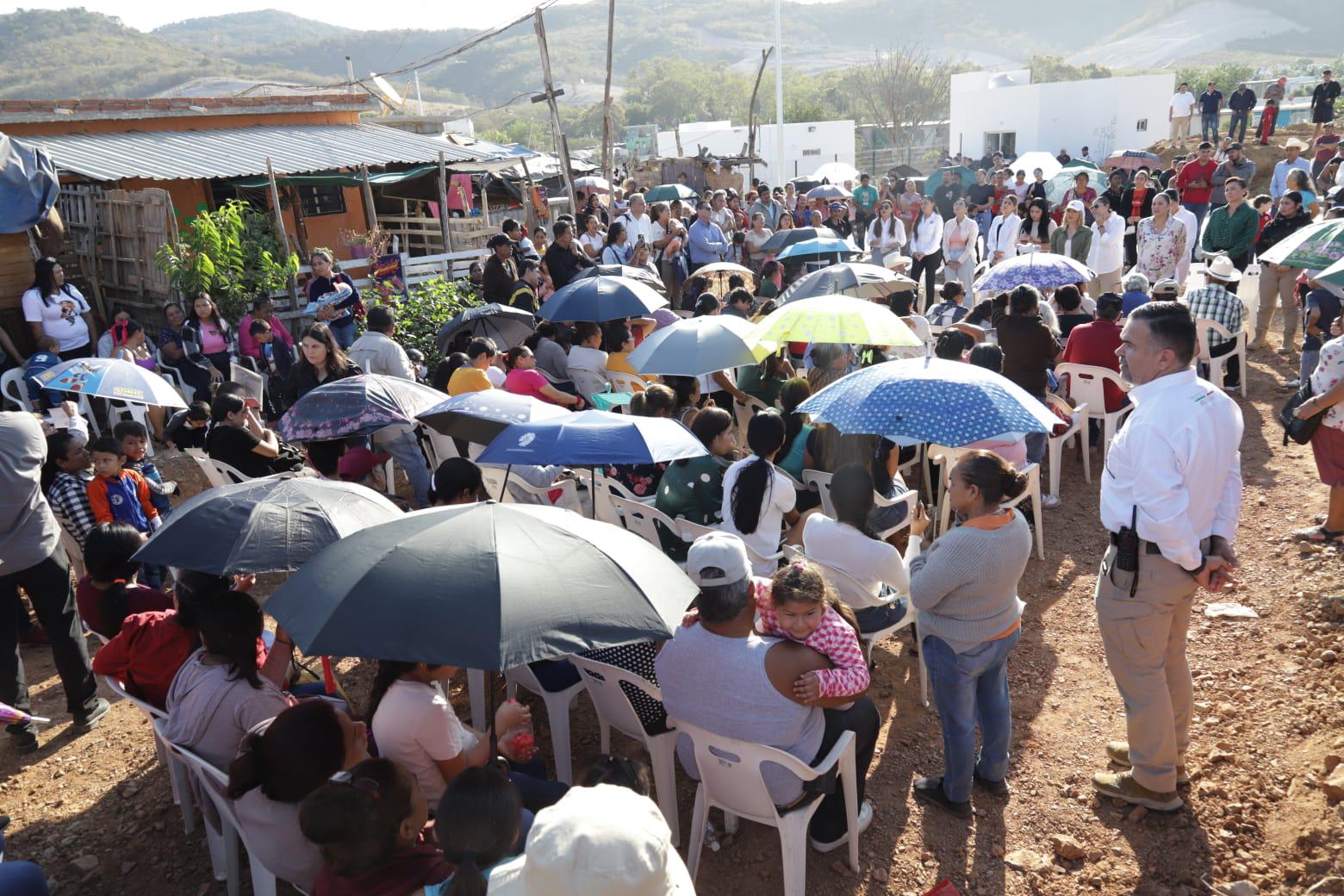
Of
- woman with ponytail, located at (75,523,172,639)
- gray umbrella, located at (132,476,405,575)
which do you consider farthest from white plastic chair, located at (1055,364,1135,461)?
woman with ponytail, located at (75,523,172,639)

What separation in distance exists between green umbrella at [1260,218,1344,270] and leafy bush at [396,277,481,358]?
7.41m

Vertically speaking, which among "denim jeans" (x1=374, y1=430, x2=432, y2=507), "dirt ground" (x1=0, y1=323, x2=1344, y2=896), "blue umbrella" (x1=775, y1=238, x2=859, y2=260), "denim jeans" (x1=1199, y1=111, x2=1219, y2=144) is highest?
"denim jeans" (x1=1199, y1=111, x2=1219, y2=144)

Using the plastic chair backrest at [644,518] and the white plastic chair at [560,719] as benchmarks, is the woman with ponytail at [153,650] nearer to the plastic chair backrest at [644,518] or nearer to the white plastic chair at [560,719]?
the white plastic chair at [560,719]

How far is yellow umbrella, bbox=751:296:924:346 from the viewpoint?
605cm

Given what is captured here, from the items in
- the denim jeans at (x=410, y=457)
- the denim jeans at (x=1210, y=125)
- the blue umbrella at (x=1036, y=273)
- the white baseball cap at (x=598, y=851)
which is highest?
the denim jeans at (x=1210, y=125)

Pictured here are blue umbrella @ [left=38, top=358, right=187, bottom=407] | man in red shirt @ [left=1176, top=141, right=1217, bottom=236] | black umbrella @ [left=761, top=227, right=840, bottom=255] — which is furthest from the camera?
man in red shirt @ [left=1176, top=141, right=1217, bottom=236]

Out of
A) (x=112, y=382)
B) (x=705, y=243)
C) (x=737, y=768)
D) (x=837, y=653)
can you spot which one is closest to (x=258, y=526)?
(x=737, y=768)

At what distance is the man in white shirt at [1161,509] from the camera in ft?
10.5

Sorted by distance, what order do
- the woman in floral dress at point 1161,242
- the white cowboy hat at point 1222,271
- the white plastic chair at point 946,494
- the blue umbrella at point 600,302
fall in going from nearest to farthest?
the white plastic chair at point 946,494 < the blue umbrella at point 600,302 < the white cowboy hat at point 1222,271 < the woman in floral dress at point 1161,242

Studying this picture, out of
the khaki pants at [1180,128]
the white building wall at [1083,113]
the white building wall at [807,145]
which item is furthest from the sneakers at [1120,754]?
the white building wall at [807,145]

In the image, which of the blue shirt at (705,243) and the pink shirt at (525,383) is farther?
the blue shirt at (705,243)

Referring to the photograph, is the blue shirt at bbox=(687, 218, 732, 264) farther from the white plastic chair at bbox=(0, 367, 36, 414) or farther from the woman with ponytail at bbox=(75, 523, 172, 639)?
the woman with ponytail at bbox=(75, 523, 172, 639)

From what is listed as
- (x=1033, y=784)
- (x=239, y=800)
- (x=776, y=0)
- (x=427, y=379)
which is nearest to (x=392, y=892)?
(x=239, y=800)

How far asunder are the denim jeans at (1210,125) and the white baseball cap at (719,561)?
85.2ft
